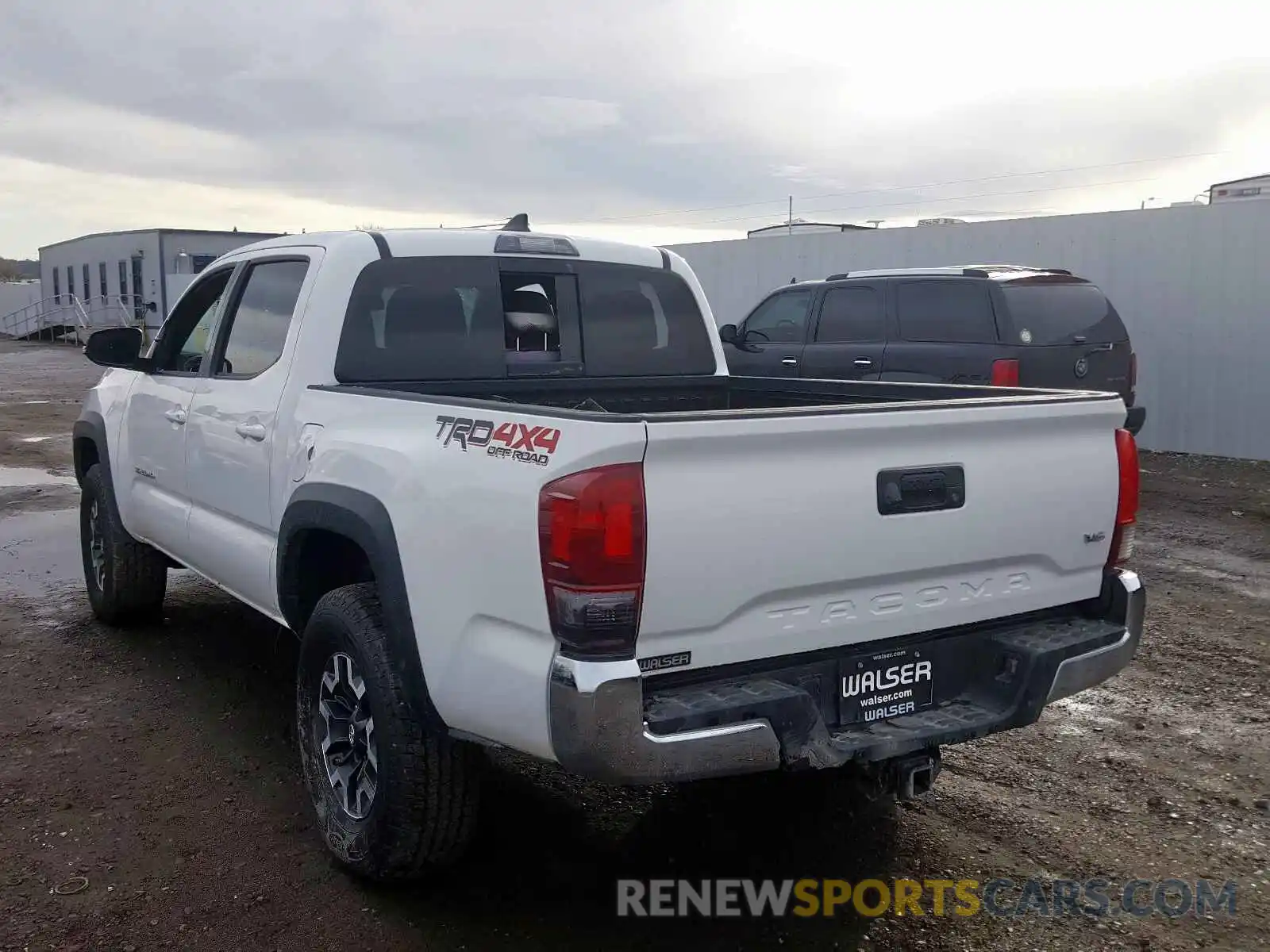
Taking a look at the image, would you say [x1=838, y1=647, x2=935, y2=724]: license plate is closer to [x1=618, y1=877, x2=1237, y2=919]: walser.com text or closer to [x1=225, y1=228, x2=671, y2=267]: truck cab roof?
[x1=618, y1=877, x2=1237, y2=919]: walser.com text

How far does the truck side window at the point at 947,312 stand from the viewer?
979cm

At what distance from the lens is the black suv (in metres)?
9.60

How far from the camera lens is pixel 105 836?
394cm

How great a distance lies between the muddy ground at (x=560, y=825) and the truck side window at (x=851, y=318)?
516cm

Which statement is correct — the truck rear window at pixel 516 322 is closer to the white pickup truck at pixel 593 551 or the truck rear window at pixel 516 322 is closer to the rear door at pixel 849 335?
the white pickup truck at pixel 593 551

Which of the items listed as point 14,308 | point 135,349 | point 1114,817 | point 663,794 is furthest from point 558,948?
point 14,308

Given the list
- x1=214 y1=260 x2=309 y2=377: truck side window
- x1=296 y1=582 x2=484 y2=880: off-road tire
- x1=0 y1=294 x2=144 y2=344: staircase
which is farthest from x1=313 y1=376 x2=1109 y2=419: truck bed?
x1=0 y1=294 x2=144 y2=344: staircase

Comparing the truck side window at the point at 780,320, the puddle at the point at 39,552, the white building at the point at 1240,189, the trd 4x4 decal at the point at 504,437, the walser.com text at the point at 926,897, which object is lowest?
the walser.com text at the point at 926,897

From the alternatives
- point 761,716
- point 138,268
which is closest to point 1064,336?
point 761,716

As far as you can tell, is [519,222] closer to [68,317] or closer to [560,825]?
[560,825]

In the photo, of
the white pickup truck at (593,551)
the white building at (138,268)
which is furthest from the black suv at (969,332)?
the white building at (138,268)

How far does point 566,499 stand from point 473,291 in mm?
2001

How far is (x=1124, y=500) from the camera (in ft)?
12.1

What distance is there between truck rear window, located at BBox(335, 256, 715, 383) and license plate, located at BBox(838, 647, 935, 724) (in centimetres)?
203
